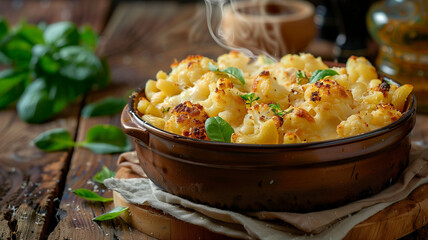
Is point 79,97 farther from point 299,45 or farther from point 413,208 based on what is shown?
point 413,208

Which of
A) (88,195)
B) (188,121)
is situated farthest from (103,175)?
(188,121)

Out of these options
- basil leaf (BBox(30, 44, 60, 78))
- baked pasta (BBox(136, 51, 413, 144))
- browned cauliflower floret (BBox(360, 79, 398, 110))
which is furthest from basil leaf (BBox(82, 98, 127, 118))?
browned cauliflower floret (BBox(360, 79, 398, 110))

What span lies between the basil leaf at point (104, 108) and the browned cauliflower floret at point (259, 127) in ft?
4.02

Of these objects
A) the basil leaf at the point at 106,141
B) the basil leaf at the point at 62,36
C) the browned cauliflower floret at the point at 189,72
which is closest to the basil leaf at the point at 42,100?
the basil leaf at the point at 62,36

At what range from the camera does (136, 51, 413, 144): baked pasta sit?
1.43m

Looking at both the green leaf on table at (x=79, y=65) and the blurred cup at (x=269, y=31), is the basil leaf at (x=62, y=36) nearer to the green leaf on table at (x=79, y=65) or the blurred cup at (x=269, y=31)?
the green leaf on table at (x=79, y=65)

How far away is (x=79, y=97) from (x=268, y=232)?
67.1 inches

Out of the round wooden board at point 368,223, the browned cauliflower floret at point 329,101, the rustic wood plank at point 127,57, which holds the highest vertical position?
the browned cauliflower floret at point 329,101

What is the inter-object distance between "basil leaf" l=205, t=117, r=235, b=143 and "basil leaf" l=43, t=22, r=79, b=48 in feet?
5.30

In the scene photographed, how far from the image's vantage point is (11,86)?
2701mm

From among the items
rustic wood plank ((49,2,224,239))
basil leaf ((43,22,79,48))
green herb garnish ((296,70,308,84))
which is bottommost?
rustic wood plank ((49,2,224,239))

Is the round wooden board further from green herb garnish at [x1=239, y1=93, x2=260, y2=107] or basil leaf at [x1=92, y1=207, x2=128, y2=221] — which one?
green herb garnish at [x1=239, y1=93, x2=260, y2=107]

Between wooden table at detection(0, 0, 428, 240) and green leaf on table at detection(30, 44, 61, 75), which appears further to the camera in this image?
green leaf on table at detection(30, 44, 61, 75)

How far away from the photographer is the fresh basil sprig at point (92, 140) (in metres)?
2.21
